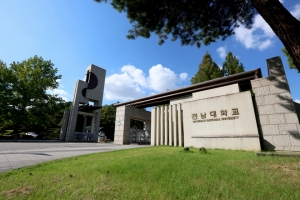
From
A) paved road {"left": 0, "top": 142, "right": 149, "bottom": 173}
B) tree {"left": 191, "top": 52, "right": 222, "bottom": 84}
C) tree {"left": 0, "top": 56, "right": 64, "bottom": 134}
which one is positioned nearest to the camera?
paved road {"left": 0, "top": 142, "right": 149, "bottom": 173}

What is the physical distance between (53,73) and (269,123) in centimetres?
2513

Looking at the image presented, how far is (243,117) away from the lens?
26.0ft

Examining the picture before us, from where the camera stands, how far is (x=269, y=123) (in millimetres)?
7359

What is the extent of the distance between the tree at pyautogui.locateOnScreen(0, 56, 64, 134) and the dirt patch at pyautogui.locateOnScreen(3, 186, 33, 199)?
19066 mm

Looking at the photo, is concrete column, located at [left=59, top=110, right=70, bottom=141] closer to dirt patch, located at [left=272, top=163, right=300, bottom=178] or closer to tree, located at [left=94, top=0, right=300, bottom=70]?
tree, located at [left=94, top=0, right=300, bottom=70]

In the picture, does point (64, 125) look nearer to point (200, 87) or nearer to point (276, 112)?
point (200, 87)

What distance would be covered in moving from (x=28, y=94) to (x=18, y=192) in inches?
793

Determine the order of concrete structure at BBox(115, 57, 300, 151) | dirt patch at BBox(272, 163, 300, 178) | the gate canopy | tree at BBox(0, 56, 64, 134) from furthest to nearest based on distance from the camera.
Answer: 1. tree at BBox(0, 56, 64, 134)
2. the gate canopy
3. concrete structure at BBox(115, 57, 300, 151)
4. dirt patch at BBox(272, 163, 300, 178)

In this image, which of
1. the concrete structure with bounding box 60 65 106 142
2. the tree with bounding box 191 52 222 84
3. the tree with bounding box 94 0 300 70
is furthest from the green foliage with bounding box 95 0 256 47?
the concrete structure with bounding box 60 65 106 142

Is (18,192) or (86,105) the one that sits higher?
(86,105)

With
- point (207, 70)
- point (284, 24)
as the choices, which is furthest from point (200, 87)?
point (207, 70)

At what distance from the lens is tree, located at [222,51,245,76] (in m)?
18.8

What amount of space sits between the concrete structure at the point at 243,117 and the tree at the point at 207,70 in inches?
344

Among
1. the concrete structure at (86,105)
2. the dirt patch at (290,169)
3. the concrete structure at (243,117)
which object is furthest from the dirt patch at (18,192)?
the concrete structure at (86,105)
